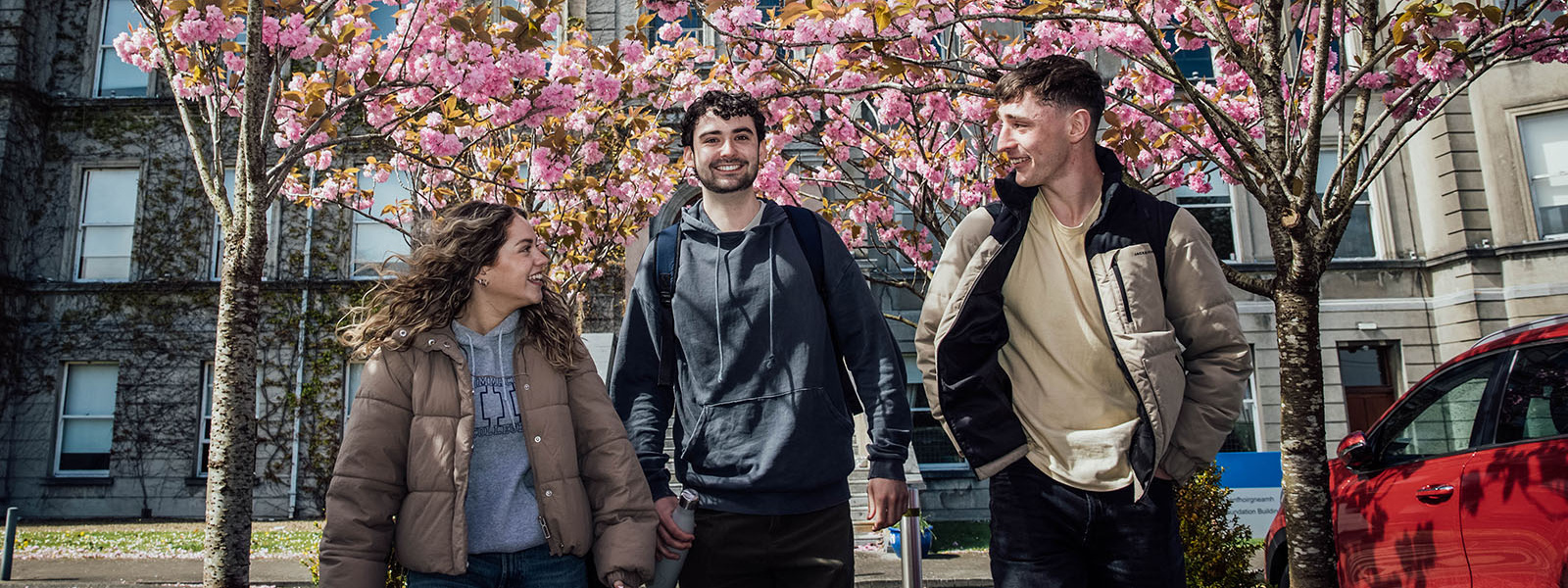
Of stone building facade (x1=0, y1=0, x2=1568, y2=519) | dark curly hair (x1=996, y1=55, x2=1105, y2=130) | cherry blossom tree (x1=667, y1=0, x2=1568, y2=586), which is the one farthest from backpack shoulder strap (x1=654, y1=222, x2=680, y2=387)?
stone building facade (x1=0, y1=0, x2=1568, y2=519)

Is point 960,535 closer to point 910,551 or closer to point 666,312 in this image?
point 910,551

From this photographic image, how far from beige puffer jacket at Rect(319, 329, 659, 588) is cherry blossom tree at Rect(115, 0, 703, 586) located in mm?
3082

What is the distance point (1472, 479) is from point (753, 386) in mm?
3232

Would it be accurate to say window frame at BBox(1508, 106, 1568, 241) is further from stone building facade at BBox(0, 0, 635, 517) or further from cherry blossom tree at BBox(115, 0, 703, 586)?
stone building facade at BBox(0, 0, 635, 517)

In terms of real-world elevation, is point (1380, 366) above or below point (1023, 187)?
below

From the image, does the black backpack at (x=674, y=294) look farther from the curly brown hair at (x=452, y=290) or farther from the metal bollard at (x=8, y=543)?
the metal bollard at (x=8, y=543)

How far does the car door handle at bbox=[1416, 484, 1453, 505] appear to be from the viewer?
156 inches

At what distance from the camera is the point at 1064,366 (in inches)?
102

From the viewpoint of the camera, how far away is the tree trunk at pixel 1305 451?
4.80 m

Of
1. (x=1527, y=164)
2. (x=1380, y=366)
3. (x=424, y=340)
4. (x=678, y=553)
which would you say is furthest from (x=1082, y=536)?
(x=1527, y=164)

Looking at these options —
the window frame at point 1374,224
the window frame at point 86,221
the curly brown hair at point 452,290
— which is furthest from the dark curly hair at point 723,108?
the window frame at point 86,221

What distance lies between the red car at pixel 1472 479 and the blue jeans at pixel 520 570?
3.64 meters

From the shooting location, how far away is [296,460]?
16.5m

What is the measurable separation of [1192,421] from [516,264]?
84.1 inches
